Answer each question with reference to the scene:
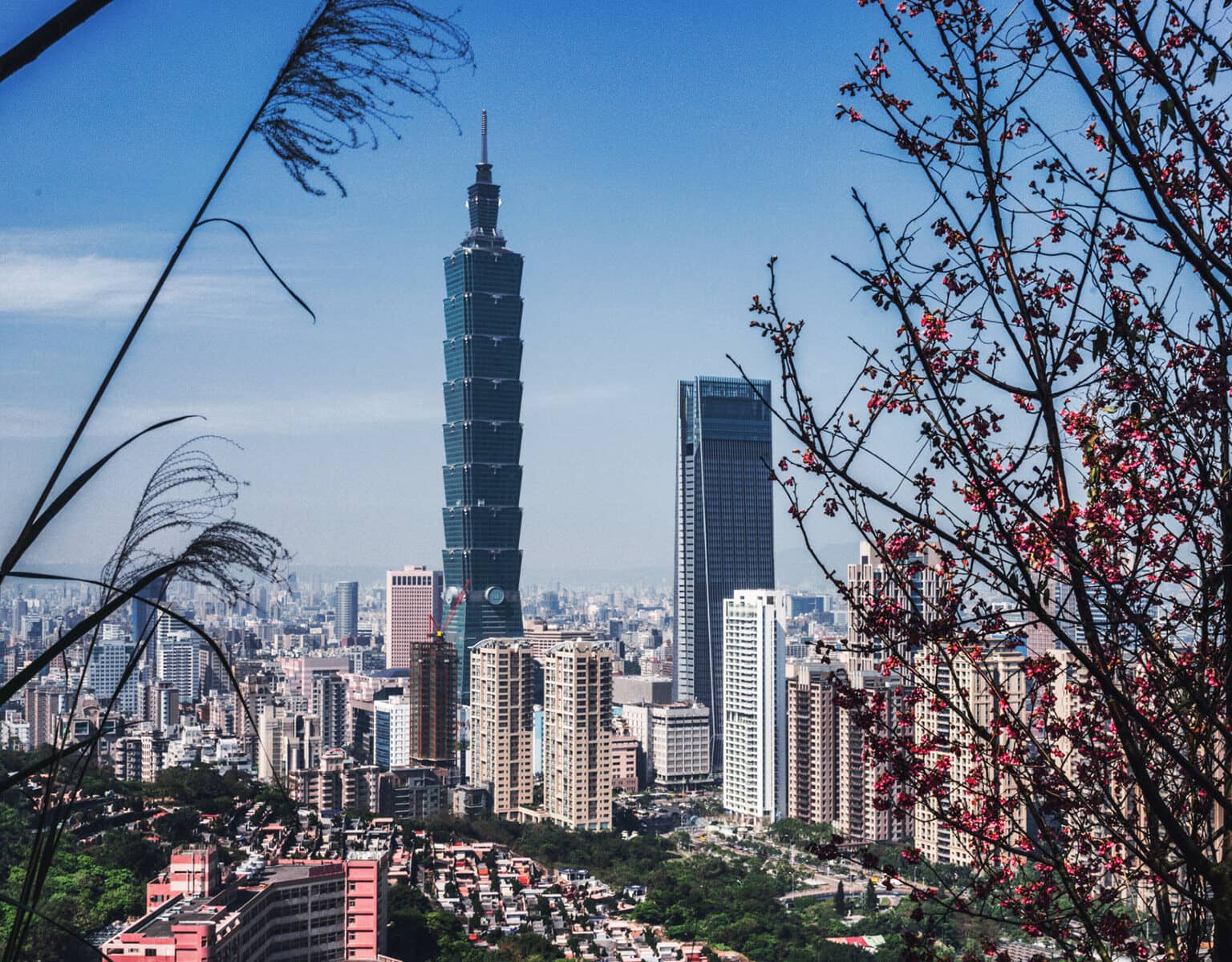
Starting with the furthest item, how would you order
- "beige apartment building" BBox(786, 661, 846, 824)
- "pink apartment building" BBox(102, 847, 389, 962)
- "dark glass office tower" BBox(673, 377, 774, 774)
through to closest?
"dark glass office tower" BBox(673, 377, 774, 774) < "beige apartment building" BBox(786, 661, 846, 824) < "pink apartment building" BBox(102, 847, 389, 962)

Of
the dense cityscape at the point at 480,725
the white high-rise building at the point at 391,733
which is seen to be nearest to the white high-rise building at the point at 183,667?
the dense cityscape at the point at 480,725

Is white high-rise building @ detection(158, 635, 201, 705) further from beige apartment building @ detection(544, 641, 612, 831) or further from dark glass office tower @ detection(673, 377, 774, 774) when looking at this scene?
dark glass office tower @ detection(673, 377, 774, 774)

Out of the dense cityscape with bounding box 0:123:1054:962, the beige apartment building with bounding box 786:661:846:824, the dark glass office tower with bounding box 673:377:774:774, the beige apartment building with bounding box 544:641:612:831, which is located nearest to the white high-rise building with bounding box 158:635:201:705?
the dense cityscape with bounding box 0:123:1054:962

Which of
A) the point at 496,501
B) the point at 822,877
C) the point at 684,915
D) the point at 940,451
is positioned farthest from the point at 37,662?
the point at 496,501

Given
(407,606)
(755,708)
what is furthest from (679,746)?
(407,606)

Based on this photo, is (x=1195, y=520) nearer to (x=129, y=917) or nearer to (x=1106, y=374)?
(x=1106, y=374)

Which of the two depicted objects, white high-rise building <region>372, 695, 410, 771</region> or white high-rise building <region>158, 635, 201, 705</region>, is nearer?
white high-rise building <region>158, 635, 201, 705</region>

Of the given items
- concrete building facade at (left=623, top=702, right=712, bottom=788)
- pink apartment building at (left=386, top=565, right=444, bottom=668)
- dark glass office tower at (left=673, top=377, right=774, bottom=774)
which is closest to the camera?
concrete building facade at (left=623, top=702, right=712, bottom=788)
